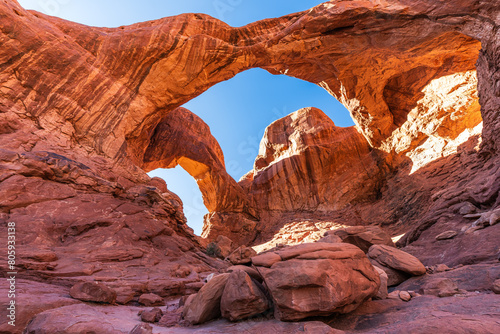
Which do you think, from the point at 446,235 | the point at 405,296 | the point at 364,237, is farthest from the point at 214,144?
the point at 405,296

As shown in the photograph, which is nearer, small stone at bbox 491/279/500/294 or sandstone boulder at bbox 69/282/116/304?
small stone at bbox 491/279/500/294

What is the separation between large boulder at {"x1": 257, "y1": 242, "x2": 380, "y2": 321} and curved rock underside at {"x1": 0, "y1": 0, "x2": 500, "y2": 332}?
1.30ft

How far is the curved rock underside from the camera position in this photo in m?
7.20

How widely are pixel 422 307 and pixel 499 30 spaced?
12.1m

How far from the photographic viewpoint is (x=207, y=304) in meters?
3.80

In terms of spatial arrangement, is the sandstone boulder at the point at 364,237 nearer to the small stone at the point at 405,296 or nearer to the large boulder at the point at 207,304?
the small stone at the point at 405,296

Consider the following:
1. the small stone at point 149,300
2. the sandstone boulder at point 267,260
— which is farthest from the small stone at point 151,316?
the sandstone boulder at point 267,260

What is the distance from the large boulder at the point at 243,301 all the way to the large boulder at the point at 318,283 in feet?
0.86

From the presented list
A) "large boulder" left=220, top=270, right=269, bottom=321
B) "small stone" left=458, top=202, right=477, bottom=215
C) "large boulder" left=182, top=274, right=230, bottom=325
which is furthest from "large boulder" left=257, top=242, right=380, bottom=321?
"small stone" left=458, top=202, right=477, bottom=215

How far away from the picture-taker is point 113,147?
12.4 metres

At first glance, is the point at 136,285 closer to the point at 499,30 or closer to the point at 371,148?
the point at 499,30

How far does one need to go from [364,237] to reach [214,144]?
18.7 meters

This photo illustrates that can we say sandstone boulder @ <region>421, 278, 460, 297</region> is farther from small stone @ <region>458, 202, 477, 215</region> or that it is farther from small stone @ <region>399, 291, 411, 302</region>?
small stone @ <region>458, 202, 477, 215</region>

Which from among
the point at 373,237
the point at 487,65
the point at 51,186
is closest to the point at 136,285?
the point at 51,186
